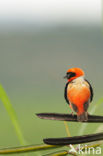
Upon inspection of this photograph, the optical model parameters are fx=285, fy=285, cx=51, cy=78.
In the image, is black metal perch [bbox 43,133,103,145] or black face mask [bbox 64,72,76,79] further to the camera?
black face mask [bbox 64,72,76,79]

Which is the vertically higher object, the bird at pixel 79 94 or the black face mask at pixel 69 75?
the black face mask at pixel 69 75

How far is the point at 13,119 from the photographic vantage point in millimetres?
438

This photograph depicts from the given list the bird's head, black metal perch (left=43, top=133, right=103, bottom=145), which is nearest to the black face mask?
the bird's head

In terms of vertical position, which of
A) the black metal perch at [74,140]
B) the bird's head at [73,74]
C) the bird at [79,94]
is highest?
the bird's head at [73,74]

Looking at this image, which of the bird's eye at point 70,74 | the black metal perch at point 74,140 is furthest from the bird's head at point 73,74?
the black metal perch at point 74,140

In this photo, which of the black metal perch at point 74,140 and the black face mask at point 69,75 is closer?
the black metal perch at point 74,140

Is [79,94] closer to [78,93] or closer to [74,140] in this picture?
[78,93]

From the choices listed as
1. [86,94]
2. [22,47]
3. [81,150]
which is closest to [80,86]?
[86,94]

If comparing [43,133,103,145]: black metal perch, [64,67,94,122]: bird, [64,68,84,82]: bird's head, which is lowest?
[43,133,103,145]: black metal perch

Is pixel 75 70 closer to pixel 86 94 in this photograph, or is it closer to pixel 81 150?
pixel 86 94

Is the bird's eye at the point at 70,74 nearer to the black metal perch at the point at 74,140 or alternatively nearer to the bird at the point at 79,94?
the bird at the point at 79,94

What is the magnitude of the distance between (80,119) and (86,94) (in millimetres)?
60

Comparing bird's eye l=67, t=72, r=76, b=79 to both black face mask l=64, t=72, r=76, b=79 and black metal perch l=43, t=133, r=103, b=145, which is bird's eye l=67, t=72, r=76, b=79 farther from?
black metal perch l=43, t=133, r=103, b=145

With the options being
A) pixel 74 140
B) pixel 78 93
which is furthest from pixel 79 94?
pixel 74 140
